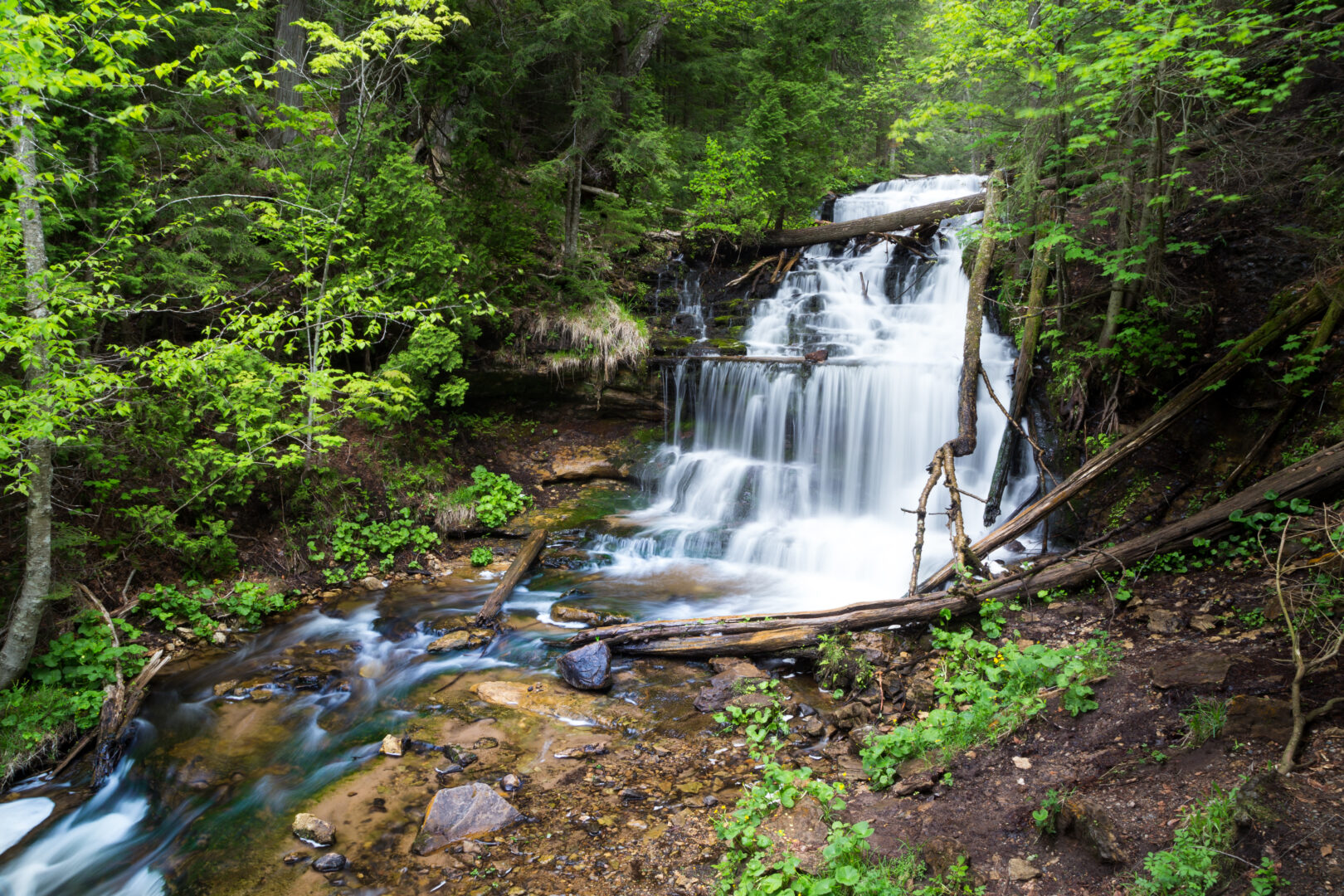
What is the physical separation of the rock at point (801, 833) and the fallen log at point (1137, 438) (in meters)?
3.20

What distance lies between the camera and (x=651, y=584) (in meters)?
8.52

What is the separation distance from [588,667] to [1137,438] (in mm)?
5805

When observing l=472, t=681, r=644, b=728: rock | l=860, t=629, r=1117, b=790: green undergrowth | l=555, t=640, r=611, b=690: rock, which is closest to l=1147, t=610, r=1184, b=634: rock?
l=860, t=629, r=1117, b=790: green undergrowth

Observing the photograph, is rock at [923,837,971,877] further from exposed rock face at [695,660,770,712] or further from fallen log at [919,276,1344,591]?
fallen log at [919,276,1344,591]

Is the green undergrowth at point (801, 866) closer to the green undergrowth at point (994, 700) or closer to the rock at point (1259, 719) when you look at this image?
the green undergrowth at point (994, 700)

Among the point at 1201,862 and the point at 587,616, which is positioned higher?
the point at 1201,862

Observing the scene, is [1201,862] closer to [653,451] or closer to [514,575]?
[514,575]

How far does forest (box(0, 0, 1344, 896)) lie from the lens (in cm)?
393

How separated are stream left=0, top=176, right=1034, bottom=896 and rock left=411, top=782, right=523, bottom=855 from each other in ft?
1.52

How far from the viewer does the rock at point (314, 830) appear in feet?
14.0

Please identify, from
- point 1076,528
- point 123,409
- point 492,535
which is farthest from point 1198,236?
point 123,409

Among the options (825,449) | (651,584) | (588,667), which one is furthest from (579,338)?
(588,667)

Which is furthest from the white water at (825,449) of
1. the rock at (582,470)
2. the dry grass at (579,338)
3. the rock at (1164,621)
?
the rock at (1164,621)

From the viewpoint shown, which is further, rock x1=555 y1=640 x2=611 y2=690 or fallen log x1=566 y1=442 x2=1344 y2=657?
rock x1=555 y1=640 x2=611 y2=690
